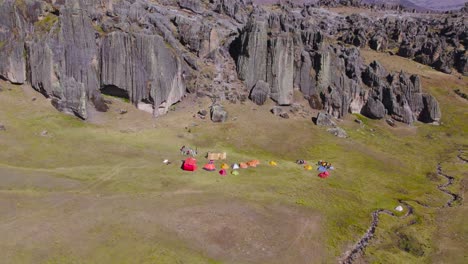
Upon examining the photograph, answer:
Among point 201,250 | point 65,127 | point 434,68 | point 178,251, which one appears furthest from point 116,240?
point 434,68

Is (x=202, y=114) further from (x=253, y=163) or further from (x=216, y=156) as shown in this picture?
(x=253, y=163)

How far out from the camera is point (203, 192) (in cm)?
5459

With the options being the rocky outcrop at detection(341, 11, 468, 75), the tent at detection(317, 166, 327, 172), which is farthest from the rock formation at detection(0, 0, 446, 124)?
the rocky outcrop at detection(341, 11, 468, 75)

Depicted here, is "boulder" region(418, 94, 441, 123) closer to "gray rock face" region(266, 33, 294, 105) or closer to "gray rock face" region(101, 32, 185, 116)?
"gray rock face" region(266, 33, 294, 105)

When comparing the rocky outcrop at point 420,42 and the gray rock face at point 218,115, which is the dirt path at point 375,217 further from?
the rocky outcrop at point 420,42

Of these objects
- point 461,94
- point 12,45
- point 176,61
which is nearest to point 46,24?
point 12,45

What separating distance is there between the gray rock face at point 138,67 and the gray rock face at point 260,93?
75.5 ft

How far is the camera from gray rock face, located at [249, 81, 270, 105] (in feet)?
307

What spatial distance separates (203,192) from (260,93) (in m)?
45.1

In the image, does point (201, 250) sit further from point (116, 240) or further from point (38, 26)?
point (38, 26)

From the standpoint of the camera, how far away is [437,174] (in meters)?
72.9

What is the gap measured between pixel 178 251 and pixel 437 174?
57.7m

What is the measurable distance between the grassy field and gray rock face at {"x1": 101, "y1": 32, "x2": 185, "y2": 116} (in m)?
4.08

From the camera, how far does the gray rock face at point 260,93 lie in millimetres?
93562
